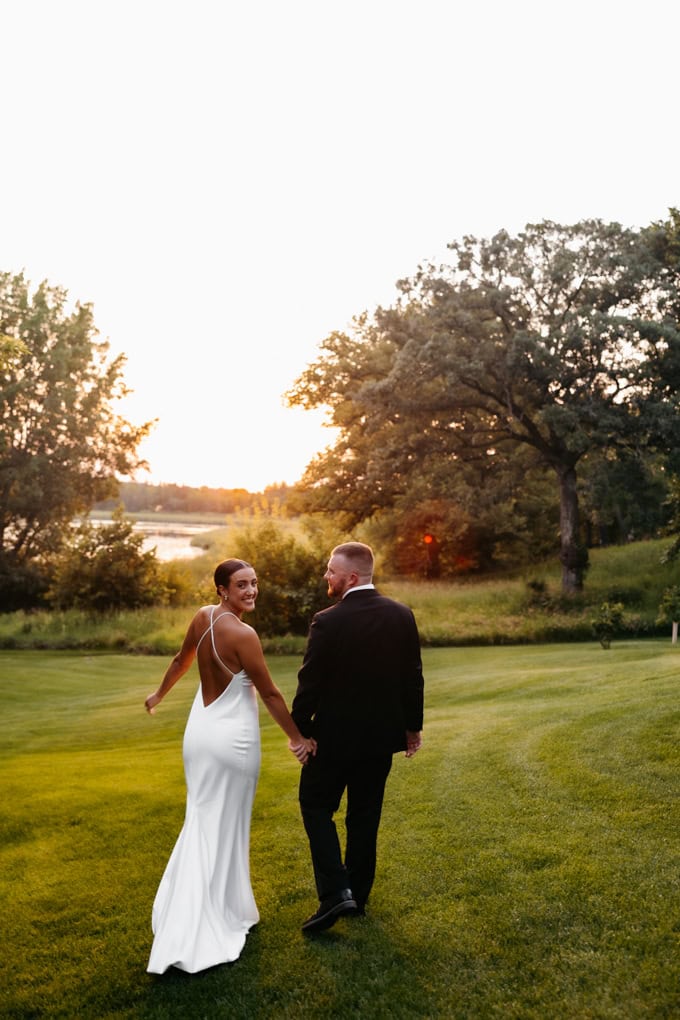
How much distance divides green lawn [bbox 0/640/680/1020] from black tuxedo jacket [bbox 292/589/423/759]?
129 cm

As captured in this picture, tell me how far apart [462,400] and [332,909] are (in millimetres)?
Result: 30925

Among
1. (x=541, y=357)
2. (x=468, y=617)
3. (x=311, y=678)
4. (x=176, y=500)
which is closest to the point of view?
(x=311, y=678)

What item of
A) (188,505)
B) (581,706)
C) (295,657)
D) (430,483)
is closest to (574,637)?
(295,657)

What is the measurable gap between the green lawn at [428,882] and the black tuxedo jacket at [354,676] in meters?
1.29

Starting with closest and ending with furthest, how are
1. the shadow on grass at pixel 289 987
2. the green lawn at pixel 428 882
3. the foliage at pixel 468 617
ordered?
1. the shadow on grass at pixel 289 987
2. the green lawn at pixel 428 882
3. the foliage at pixel 468 617

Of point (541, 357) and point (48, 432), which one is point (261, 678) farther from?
point (48, 432)

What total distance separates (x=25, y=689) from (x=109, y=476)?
98.0 ft

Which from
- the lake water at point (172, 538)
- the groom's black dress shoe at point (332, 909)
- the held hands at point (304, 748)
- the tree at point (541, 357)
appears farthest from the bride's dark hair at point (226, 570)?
the lake water at point (172, 538)

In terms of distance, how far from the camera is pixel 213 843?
476 cm

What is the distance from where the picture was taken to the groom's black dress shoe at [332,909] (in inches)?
192

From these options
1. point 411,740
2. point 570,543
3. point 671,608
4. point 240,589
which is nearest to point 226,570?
point 240,589

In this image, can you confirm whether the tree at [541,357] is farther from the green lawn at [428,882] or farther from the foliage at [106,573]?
the green lawn at [428,882]

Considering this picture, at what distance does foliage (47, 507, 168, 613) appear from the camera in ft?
111

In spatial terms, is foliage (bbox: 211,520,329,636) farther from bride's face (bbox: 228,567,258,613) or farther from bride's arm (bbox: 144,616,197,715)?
bride's face (bbox: 228,567,258,613)
